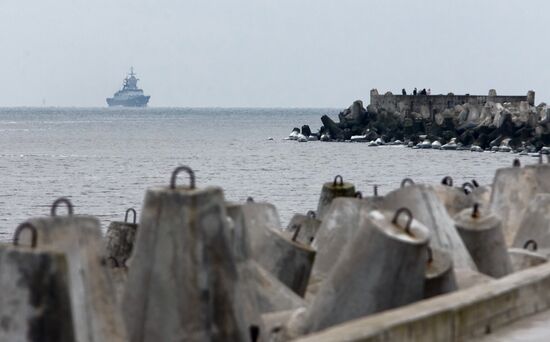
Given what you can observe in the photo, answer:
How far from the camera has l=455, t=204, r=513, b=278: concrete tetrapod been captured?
9.63 meters

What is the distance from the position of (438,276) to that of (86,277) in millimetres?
2453

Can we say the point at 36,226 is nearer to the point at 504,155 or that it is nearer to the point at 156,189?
the point at 156,189

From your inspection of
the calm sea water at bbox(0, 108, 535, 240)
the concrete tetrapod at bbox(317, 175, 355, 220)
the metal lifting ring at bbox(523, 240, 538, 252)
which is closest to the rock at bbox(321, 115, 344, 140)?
the calm sea water at bbox(0, 108, 535, 240)

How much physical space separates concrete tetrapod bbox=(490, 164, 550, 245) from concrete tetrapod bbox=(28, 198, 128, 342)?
6.11 meters

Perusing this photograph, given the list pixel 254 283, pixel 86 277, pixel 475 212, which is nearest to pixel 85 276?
→ pixel 86 277

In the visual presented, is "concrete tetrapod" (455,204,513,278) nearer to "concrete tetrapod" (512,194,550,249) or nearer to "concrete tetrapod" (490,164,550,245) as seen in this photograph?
"concrete tetrapod" (512,194,550,249)

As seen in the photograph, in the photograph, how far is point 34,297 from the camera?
5.85 metres

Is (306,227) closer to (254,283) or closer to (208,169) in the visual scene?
(254,283)

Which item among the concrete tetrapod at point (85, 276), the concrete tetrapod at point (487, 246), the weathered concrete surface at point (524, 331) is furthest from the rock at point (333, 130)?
the concrete tetrapod at point (85, 276)

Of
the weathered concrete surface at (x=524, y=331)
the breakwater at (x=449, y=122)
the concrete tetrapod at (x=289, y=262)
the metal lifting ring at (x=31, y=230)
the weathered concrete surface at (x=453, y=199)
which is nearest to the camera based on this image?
the metal lifting ring at (x=31, y=230)

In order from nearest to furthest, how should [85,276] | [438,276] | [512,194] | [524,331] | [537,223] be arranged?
[85,276], [524,331], [438,276], [537,223], [512,194]

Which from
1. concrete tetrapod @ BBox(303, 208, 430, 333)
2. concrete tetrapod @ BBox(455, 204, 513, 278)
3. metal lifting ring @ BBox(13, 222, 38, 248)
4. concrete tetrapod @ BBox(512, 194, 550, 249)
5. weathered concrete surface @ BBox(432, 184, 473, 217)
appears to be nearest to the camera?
metal lifting ring @ BBox(13, 222, 38, 248)

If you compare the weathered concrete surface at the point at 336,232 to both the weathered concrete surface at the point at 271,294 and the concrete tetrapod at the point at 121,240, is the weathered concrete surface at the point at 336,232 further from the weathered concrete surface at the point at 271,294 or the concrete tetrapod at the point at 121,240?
the concrete tetrapod at the point at 121,240

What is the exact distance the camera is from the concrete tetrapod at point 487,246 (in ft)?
31.6
